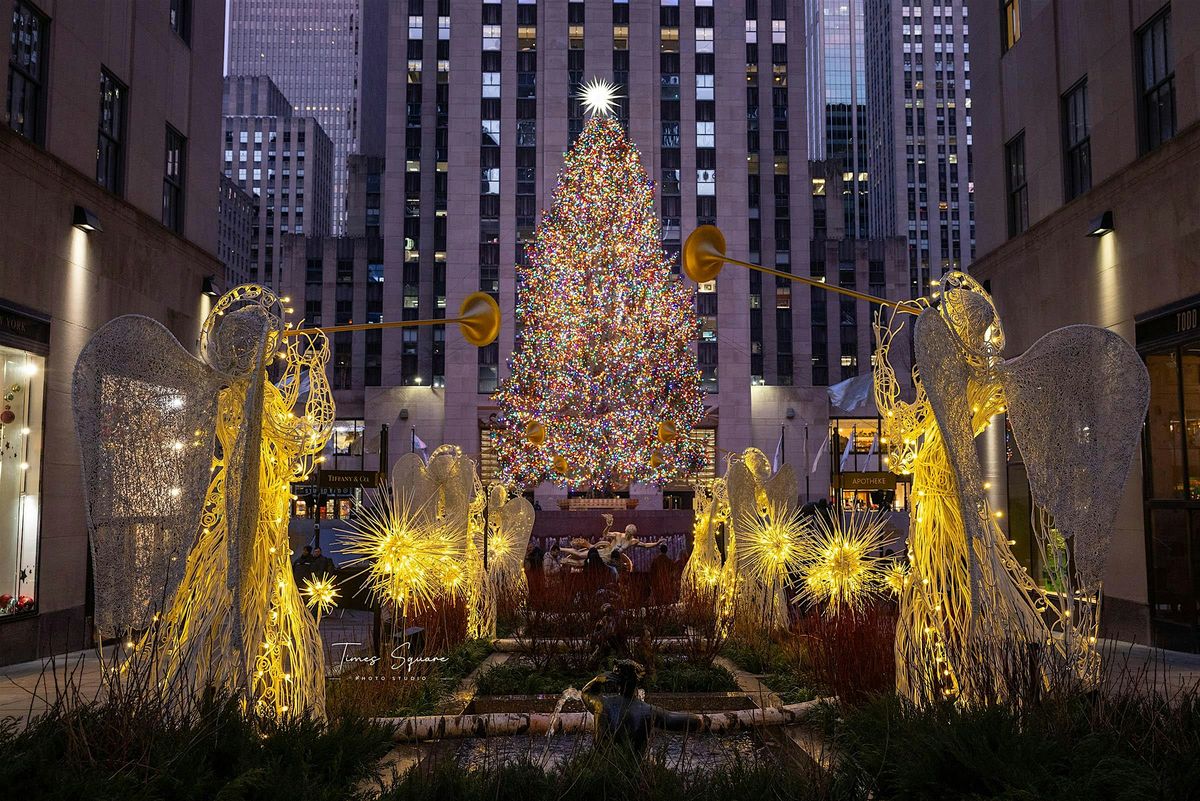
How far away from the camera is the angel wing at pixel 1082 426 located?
593cm

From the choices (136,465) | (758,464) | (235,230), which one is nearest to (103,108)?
(758,464)

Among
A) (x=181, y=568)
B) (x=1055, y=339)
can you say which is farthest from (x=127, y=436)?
(x=1055, y=339)

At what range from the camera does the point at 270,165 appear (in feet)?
474

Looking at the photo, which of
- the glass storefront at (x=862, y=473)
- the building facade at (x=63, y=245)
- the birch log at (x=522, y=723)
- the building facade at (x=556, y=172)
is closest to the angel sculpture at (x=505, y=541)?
the glass storefront at (x=862, y=473)

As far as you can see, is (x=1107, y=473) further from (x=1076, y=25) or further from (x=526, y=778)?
(x=1076, y=25)

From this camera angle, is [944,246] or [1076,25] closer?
[1076,25]

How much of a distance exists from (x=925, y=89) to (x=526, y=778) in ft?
398

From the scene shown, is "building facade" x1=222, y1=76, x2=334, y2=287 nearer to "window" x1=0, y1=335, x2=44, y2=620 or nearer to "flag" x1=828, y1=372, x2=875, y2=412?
"flag" x1=828, y1=372, x2=875, y2=412

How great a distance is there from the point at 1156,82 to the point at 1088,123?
202 centimetres

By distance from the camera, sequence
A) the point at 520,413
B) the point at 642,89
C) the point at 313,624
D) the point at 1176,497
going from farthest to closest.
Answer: the point at 642,89, the point at 520,413, the point at 1176,497, the point at 313,624

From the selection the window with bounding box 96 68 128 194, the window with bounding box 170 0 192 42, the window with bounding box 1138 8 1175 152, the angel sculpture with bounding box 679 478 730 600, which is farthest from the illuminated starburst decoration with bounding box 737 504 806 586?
the window with bounding box 170 0 192 42

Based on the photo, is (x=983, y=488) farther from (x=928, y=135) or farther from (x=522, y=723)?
(x=928, y=135)

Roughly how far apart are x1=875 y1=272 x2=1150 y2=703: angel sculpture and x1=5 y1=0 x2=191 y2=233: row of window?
11878mm

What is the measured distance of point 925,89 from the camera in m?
114
